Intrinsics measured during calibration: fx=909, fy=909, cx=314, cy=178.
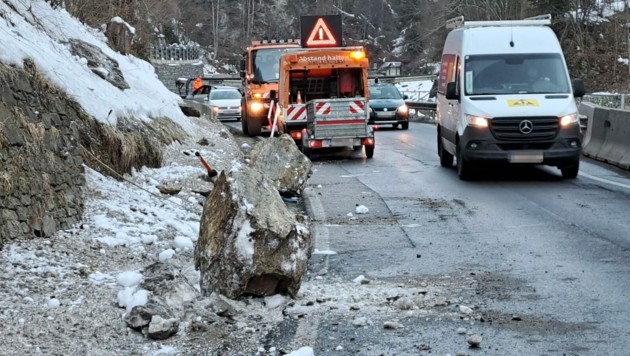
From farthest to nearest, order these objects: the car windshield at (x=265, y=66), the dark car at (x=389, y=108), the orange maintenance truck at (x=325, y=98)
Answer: the dark car at (x=389, y=108), the car windshield at (x=265, y=66), the orange maintenance truck at (x=325, y=98)

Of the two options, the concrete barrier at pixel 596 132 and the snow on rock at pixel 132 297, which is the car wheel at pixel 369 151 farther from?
the snow on rock at pixel 132 297

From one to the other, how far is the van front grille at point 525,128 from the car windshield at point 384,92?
1715 centimetres

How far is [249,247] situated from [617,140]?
13.1m

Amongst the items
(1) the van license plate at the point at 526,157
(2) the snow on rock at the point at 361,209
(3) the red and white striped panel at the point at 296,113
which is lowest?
(2) the snow on rock at the point at 361,209

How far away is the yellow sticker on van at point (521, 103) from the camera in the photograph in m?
15.4

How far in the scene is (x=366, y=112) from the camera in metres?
20.7

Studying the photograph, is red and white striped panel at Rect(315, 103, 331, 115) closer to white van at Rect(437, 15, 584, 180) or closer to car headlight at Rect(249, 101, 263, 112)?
white van at Rect(437, 15, 584, 180)

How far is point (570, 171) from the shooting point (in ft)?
51.6

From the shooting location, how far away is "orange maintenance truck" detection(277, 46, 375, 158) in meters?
20.4

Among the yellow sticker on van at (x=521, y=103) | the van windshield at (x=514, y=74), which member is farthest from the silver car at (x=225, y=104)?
the yellow sticker on van at (x=521, y=103)

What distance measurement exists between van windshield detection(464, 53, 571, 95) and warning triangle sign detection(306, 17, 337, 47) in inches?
312

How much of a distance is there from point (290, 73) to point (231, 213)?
15.5m

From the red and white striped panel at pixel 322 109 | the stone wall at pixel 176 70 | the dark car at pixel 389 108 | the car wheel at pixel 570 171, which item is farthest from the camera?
the stone wall at pixel 176 70

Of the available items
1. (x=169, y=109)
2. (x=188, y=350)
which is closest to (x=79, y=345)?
(x=188, y=350)
